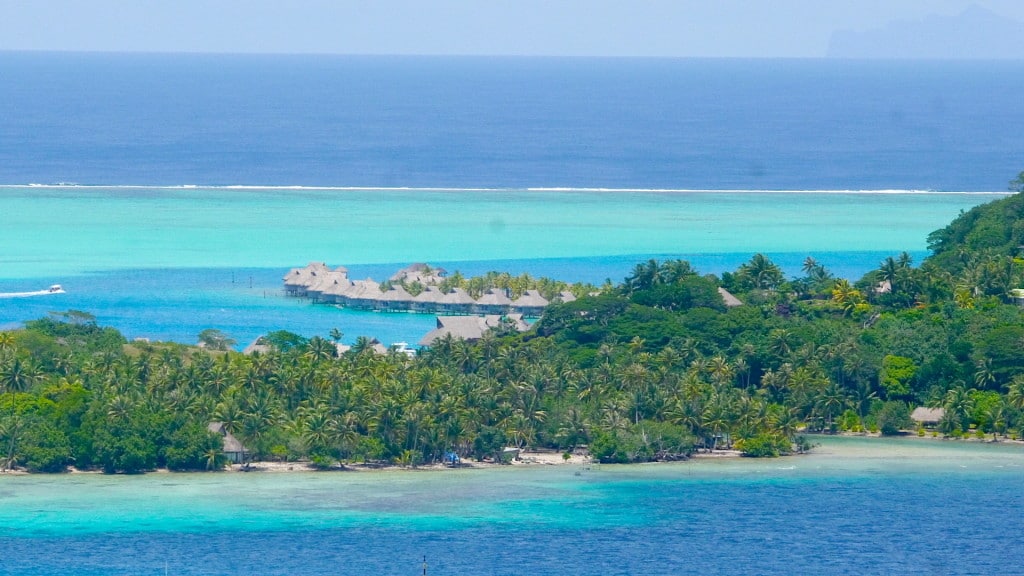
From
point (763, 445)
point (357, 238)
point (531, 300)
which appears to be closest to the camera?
point (763, 445)

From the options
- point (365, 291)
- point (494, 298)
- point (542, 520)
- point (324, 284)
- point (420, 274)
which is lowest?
point (542, 520)

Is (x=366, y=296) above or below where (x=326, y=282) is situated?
below

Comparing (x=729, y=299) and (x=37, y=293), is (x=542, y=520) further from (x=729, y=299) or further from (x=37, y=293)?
(x=37, y=293)

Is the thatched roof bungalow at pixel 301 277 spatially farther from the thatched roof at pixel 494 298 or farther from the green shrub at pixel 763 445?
the green shrub at pixel 763 445

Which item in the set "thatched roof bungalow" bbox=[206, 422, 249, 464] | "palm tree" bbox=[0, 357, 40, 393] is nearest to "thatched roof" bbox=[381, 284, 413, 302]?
"palm tree" bbox=[0, 357, 40, 393]

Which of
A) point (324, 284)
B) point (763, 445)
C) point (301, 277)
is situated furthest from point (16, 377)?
point (301, 277)

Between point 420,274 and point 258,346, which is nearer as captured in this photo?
point 258,346

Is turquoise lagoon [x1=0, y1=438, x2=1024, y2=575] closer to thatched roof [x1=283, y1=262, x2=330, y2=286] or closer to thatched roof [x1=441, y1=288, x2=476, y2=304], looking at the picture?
thatched roof [x1=441, y1=288, x2=476, y2=304]

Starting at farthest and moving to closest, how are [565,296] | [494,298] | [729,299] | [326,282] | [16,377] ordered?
1. [326,282]
2. [494,298]
3. [565,296]
4. [729,299]
5. [16,377]
